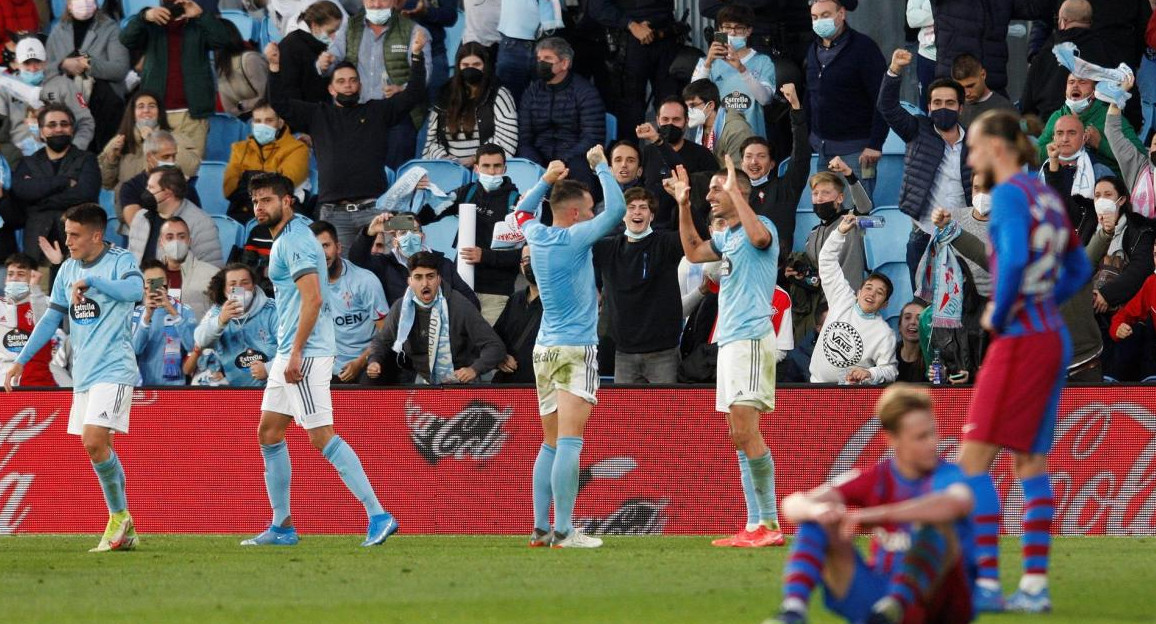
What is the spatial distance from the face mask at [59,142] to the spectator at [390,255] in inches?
140

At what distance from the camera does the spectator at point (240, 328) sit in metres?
13.8

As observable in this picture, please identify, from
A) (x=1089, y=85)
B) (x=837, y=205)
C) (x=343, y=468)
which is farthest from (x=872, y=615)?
(x=1089, y=85)

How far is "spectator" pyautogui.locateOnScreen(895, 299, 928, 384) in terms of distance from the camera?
506 inches

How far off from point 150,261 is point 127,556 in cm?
481

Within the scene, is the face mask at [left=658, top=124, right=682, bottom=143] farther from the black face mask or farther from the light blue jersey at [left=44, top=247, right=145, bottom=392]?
the light blue jersey at [left=44, top=247, right=145, bottom=392]

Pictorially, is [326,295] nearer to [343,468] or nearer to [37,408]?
[343,468]

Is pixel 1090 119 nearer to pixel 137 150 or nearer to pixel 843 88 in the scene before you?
pixel 843 88

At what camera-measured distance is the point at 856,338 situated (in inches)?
496

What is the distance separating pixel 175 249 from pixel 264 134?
5.61ft

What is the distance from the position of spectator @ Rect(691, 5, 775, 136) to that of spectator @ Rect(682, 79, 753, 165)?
14 cm

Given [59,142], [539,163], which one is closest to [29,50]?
[59,142]

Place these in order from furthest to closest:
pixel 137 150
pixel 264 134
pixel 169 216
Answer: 1. pixel 137 150
2. pixel 264 134
3. pixel 169 216

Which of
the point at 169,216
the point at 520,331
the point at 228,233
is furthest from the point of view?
the point at 228,233

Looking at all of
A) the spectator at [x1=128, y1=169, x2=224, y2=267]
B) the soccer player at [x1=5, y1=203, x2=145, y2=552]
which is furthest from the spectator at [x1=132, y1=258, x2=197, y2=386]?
the soccer player at [x1=5, y1=203, x2=145, y2=552]
